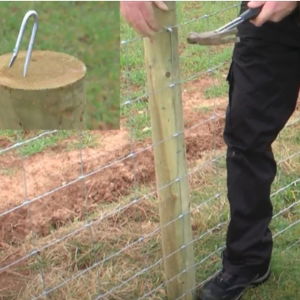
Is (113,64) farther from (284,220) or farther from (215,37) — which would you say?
(284,220)

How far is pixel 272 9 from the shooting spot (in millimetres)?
2117

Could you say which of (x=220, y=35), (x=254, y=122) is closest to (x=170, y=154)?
(x=254, y=122)

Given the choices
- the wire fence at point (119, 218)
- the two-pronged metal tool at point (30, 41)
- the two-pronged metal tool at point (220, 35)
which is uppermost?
the two-pronged metal tool at point (30, 41)

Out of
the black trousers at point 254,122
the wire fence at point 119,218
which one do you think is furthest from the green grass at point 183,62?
the black trousers at point 254,122

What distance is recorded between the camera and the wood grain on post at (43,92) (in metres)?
1.70

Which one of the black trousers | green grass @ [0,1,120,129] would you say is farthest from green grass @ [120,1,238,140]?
green grass @ [0,1,120,129]

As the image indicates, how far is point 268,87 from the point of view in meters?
2.54

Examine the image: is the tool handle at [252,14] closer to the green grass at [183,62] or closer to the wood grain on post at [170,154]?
the wood grain on post at [170,154]

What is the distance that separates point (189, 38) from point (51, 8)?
22.2 inches

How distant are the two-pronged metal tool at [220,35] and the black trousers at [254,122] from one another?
0.96 ft

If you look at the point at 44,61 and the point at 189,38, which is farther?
the point at 189,38

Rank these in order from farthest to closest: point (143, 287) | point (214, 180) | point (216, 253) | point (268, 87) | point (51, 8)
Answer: point (214, 180), point (216, 253), point (143, 287), point (268, 87), point (51, 8)

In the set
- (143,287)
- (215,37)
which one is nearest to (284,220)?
(143,287)

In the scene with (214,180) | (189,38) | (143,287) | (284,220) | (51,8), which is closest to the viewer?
(189,38)
